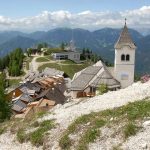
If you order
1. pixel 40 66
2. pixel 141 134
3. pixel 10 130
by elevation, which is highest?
pixel 141 134

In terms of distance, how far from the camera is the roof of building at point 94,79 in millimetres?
85688

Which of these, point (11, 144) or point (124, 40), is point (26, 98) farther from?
point (11, 144)

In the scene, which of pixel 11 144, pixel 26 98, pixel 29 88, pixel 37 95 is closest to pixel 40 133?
pixel 11 144

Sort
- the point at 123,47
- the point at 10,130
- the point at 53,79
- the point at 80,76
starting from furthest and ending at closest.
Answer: the point at 53,79 < the point at 80,76 < the point at 123,47 < the point at 10,130

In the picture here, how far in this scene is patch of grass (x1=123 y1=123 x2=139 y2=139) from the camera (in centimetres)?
2598

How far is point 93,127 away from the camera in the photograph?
28.2 m

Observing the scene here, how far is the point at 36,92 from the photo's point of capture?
11225 centimetres

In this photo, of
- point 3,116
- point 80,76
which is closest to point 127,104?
point 3,116

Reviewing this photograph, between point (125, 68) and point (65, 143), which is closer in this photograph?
point (65, 143)

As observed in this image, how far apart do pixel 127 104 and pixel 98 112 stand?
237 centimetres

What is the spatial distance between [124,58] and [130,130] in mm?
61840

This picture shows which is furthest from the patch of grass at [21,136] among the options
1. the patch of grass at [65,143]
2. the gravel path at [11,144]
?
the patch of grass at [65,143]

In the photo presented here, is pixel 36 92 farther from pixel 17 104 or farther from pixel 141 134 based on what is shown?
pixel 141 134

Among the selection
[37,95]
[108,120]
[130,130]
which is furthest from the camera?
[37,95]
